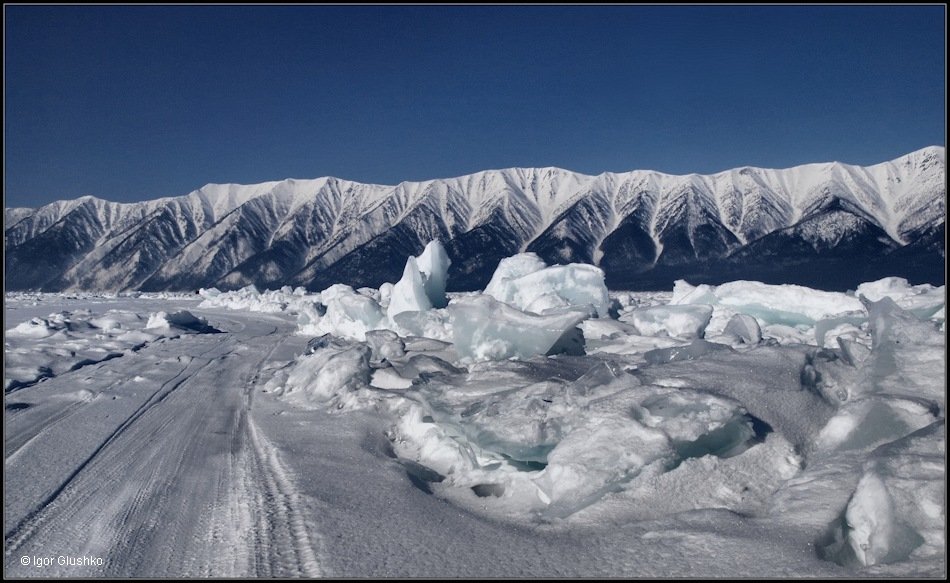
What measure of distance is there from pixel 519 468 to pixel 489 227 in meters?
123

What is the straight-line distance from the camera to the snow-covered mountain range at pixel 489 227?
111 meters

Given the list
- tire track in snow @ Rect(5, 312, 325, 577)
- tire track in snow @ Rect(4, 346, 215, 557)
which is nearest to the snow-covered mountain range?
tire track in snow @ Rect(4, 346, 215, 557)

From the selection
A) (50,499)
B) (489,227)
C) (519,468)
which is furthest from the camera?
(489,227)

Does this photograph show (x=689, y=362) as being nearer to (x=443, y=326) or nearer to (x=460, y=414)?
(x=460, y=414)

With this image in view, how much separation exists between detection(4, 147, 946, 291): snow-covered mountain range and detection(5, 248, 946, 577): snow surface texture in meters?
91.5

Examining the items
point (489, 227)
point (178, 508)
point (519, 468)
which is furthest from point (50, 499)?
point (489, 227)

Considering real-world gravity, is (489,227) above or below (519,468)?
above

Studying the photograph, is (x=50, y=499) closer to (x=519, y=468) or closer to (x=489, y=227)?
(x=519, y=468)

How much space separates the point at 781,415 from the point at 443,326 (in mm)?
11274

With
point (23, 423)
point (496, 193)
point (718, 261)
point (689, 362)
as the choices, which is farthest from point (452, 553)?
point (496, 193)

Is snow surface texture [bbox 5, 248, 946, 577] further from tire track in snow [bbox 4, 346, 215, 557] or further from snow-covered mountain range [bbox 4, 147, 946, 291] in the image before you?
snow-covered mountain range [bbox 4, 147, 946, 291]

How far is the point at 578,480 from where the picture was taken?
4906 mm

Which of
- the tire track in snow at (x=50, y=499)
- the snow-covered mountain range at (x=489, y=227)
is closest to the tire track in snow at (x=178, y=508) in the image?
the tire track in snow at (x=50, y=499)

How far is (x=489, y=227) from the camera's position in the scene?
418ft
